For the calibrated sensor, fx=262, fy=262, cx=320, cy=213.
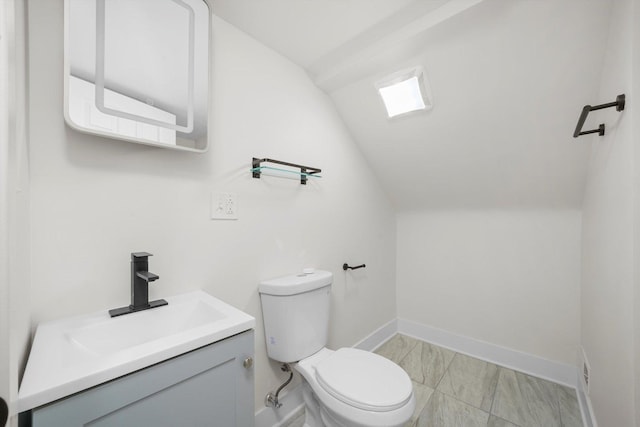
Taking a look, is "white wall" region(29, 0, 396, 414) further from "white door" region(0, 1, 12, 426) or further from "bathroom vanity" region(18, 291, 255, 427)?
"white door" region(0, 1, 12, 426)

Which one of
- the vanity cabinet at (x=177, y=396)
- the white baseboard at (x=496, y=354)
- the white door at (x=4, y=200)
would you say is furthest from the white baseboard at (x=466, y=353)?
the white door at (x=4, y=200)

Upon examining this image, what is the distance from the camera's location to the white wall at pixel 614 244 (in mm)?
925

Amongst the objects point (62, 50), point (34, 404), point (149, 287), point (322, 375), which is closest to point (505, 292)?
point (322, 375)

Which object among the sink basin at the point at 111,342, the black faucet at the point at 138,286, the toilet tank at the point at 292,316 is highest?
the black faucet at the point at 138,286

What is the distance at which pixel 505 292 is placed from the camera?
2.10 meters

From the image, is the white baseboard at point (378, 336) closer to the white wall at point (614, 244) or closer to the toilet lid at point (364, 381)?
the toilet lid at point (364, 381)

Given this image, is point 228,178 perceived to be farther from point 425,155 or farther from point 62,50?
point 425,155

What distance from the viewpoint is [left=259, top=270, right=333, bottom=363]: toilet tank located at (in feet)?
4.51

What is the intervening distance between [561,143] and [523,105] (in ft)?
1.16

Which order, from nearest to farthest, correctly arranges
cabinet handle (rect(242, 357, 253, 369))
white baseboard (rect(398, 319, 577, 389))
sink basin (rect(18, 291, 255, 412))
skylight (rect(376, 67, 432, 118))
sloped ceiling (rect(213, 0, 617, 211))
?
1. sink basin (rect(18, 291, 255, 412))
2. cabinet handle (rect(242, 357, 253, 369))
3. sloped ceiling (rect(213, 0, 617, 211))
4. skylight (rect(376, 67, 432, 118))
5. white baseboard (rect(398, 319, 577, 389))

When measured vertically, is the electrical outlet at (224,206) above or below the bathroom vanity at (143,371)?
above

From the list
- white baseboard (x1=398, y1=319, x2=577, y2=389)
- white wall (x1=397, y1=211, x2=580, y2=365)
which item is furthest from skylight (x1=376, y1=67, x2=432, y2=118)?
white baseboard (x1=398, y1=319, x2=577, y2=389)

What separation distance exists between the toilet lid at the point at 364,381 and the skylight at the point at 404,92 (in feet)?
5.07

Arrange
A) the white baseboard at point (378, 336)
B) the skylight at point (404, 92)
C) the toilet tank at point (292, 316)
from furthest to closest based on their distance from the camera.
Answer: the white baseboard at point (378, 336), the skylight at point (404, 92), the toilet tank at point (292, 316)
